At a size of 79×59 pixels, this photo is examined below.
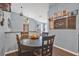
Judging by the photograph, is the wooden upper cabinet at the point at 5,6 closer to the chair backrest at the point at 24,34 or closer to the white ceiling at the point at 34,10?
the white ceiling at the point at 34,10

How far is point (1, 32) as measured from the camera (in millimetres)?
1466

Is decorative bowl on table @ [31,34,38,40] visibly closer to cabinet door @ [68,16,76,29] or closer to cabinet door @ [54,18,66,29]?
cabinet door @ [54,18,66,29]

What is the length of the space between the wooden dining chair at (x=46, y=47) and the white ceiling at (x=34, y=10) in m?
→ 0.26

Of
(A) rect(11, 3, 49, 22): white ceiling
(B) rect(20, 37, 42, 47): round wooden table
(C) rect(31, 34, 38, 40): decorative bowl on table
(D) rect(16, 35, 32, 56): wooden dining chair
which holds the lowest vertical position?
(D) rect(16, 35, 32, 56): wooden dining chair

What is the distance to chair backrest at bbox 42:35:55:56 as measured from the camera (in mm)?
1486

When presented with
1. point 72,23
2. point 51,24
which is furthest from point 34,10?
point 72,23

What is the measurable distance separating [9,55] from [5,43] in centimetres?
A: 17

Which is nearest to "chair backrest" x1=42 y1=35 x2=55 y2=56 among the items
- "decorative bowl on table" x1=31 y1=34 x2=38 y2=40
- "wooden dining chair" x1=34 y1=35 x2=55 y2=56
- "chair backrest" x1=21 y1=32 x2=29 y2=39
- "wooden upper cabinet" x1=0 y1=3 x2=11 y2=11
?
"wooden dining chair" x1=34 y1=35 x2=55 y2=56

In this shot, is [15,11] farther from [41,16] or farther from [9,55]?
[9,55]

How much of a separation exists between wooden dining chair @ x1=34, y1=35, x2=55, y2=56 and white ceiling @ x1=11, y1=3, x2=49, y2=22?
0.26 metres

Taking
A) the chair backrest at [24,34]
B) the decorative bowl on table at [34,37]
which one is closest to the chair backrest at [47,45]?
the decorative bowl on table at [34,37]

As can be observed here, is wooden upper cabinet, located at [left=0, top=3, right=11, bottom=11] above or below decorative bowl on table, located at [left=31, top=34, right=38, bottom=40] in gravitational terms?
above

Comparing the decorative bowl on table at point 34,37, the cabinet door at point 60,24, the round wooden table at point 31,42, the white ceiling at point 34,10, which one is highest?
the white ceiling at point 34,10

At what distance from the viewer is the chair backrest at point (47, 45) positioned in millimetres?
1486
